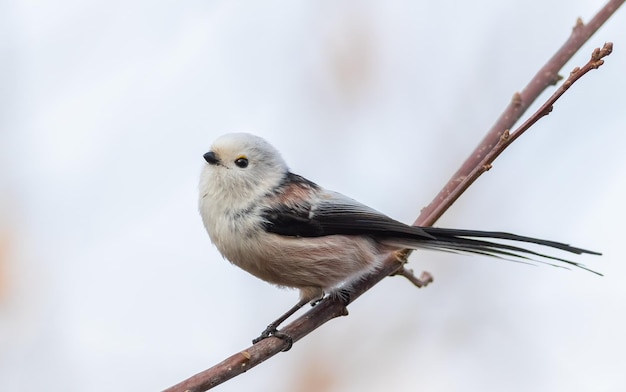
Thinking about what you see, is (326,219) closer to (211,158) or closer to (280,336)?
(211,158)

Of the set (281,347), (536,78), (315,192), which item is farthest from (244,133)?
(536,78)

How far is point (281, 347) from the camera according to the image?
Result: 7.41ft

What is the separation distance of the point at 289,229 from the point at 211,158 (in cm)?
39

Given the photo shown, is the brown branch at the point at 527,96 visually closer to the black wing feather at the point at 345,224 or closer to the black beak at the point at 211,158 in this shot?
the black wing feather at the point at 345,224

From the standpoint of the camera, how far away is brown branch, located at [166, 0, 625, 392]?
6.43 ft

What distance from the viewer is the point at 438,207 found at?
8.08 feet

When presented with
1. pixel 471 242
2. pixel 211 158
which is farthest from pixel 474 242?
pixel 211 158

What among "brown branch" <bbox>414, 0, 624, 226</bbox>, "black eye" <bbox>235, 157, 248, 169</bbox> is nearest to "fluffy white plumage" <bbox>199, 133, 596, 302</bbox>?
"black eye" <bbox>235, 157, 248, 169</bbox>

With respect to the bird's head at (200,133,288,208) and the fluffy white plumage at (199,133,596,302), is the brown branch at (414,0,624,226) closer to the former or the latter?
the fluffy white plumage at (199,133,596,302)

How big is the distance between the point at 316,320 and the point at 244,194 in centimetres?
55

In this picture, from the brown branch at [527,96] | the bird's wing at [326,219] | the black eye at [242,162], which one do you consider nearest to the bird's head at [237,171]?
the black eye at [242,162]

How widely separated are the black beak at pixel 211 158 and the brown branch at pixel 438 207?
64 centimetres

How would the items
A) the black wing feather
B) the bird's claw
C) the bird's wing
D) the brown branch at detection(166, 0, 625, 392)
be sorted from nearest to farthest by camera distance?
the brown branch at detection(166, 0, 625, 392) → the bird's claw → the black wing feather → the bird's wing

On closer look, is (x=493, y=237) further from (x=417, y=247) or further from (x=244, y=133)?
(x=244, y=133)
